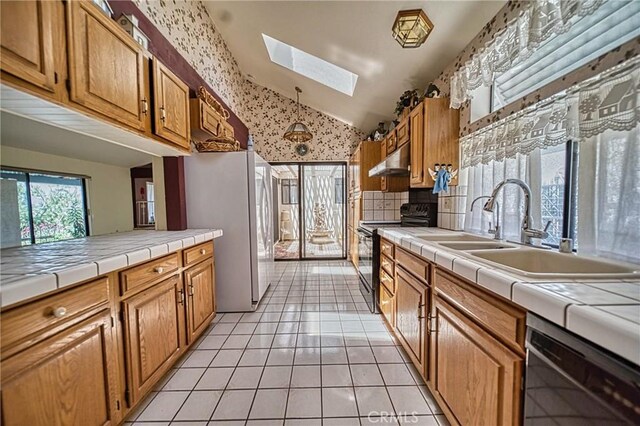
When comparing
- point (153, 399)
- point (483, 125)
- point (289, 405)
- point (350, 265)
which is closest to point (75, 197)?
point (153, 399)

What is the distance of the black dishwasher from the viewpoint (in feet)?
1.69

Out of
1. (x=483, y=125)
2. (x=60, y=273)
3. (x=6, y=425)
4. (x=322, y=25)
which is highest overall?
(x=322, y=25)

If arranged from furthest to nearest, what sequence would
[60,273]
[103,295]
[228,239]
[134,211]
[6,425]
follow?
[228,239]
[134,211]
[103,295]
[60,273]
[6,425]

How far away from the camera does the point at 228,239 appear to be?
8.72ft

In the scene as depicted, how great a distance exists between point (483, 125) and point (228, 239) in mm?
2450

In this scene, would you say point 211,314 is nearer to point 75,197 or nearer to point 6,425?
point 75,197

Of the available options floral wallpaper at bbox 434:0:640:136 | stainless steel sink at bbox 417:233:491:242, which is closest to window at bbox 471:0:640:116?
floral wallpaper at bbox 434:0:640:136

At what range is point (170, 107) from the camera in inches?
75.3

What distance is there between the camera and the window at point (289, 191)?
23.1ft

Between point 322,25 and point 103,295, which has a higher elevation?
point 322,25

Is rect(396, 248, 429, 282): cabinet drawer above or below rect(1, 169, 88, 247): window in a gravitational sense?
below

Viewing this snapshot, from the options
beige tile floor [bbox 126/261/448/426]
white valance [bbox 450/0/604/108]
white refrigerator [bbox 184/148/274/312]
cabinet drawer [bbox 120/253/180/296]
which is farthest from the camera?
white refrigerator [bbox 184/148/274/312]

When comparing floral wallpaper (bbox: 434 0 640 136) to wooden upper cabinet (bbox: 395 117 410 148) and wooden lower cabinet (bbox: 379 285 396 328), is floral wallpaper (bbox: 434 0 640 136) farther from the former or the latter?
wooden lower cabinet (bbox: 379 285 396 328)

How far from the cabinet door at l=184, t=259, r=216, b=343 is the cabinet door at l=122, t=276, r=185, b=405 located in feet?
0.34
